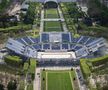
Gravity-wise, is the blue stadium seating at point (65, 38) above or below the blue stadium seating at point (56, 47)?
above

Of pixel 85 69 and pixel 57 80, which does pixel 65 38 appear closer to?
pixel 85 69

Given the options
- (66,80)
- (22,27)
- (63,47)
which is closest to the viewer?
(66,80)

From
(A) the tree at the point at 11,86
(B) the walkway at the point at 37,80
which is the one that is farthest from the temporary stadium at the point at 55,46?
(A) the tree at the point at 11,86

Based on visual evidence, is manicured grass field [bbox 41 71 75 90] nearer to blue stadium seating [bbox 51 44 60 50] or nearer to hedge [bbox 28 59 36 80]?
hedge [bbox 28 59 36 80]

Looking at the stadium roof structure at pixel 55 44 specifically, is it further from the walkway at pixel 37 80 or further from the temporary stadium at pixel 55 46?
the walkway at pixel 37 80

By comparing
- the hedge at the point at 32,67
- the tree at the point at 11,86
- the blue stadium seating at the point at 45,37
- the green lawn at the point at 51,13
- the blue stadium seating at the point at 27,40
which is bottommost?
the tree at the point at 11,86

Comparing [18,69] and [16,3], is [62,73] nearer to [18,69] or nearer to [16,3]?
[18,69]

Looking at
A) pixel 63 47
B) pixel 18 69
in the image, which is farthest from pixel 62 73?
pixel 63 47
